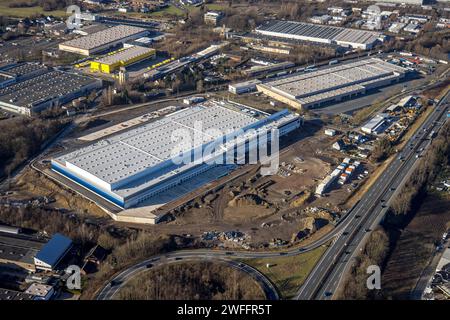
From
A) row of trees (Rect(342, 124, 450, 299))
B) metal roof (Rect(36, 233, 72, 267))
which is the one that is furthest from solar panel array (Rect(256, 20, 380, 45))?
metal roof (Rect(36, 233, 72, 267))

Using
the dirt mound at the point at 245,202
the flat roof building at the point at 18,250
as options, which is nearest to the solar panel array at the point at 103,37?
the dirt mound at the point at 245,202

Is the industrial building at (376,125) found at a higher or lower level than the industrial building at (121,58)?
lower

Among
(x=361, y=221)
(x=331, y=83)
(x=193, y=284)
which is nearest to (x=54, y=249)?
(x=193, y=284)

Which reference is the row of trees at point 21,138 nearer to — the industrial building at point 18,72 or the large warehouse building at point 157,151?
the large warehouse building at point 157,151

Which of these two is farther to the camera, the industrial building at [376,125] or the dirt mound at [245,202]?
the industrial building at [376,125]

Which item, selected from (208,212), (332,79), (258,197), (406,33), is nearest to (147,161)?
(208,212)

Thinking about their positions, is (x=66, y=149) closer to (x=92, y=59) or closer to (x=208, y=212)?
(x=208, y=212)
